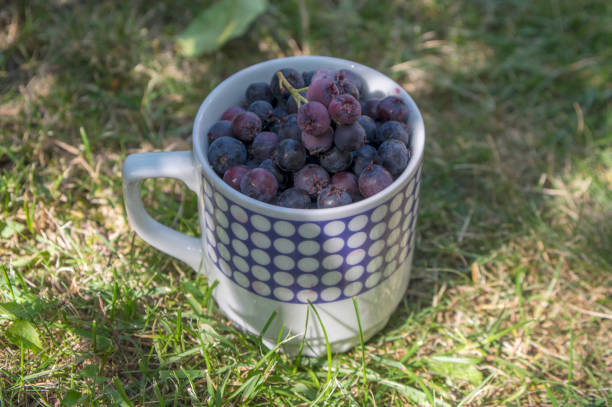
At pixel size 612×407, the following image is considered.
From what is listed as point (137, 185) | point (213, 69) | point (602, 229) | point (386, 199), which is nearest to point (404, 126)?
point (386, 199)

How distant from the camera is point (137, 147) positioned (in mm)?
2285

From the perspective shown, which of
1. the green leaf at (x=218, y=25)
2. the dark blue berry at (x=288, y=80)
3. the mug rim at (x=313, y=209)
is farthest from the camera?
the green leaf at (x=218, y=25)

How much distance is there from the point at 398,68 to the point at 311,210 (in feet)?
4.82

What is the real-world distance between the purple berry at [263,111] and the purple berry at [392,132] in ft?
0.82

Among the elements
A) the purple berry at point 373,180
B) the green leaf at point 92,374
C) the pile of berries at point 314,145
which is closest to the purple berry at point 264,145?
the pile of berries at point 314,145

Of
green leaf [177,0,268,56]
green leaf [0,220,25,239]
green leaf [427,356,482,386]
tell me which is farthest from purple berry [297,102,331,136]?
green leaf [177,0,268,56]

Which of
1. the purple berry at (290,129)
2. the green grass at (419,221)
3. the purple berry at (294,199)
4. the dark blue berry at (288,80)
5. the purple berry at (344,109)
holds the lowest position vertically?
the green grass at (419,221)

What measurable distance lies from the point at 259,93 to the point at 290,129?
18 cm

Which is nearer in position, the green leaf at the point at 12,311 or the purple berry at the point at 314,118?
the purple berry at the point at 314,118

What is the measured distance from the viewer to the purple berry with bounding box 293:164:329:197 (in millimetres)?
1340

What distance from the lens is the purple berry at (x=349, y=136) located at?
134 cm

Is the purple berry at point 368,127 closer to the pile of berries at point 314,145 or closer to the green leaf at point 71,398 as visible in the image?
the pile of berries at point 314,145

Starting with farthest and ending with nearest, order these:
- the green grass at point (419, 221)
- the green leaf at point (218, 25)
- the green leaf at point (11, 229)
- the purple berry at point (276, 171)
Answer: the green leaf at point (218, 25), the green leaf at point (11, 229), the green grass at point (419, 221), the purple berry at point (276, 171)

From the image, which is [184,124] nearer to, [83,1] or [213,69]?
[213,69]
